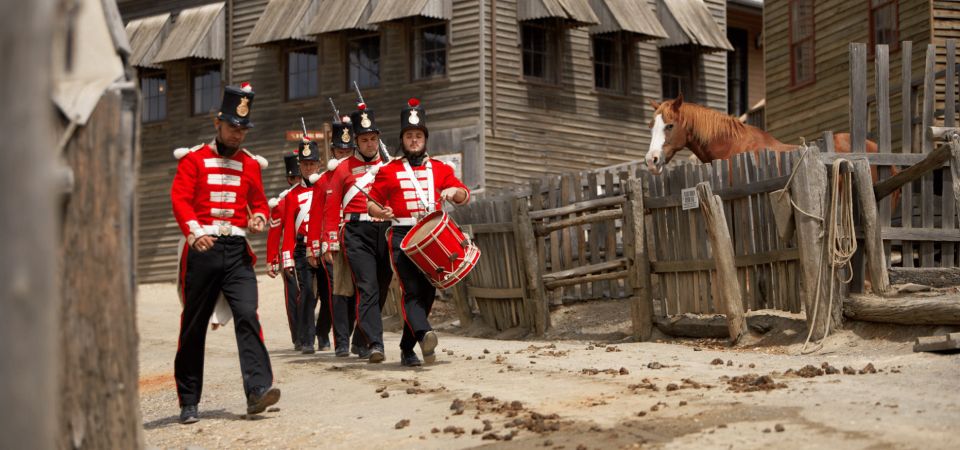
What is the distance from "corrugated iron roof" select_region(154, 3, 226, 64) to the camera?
27703mm

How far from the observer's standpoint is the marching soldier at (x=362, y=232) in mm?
10703

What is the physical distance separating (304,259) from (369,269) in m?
2.45

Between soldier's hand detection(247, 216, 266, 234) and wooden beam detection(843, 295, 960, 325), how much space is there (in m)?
4.81

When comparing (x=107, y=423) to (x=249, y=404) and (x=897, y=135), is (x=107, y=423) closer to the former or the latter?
(x=249, y=404)

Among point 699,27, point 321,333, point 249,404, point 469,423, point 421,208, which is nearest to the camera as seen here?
point 469,423

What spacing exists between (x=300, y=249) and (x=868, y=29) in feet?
39.4

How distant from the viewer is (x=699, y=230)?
11664 millimetres

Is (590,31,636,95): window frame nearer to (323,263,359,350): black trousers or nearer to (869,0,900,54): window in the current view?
(869,0,900,54): window

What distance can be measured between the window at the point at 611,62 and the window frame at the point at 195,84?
8308 mm

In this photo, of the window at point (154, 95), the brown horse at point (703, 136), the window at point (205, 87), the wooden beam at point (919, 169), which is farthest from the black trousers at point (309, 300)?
the window at point (154, 95)

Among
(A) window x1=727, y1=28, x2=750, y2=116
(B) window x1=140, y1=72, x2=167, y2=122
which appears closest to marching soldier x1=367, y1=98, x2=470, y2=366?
(B) window x1=140, y1=72, x2=167, y2=122

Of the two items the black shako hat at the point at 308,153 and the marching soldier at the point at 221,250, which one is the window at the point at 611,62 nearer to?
the black shako hat at the point at 308,153

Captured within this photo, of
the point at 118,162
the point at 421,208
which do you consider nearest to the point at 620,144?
the point at 421,208

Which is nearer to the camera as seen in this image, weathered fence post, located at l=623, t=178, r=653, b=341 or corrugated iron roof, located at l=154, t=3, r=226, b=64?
weathered fence post, located at l=623, t=178, r=653, b=341
